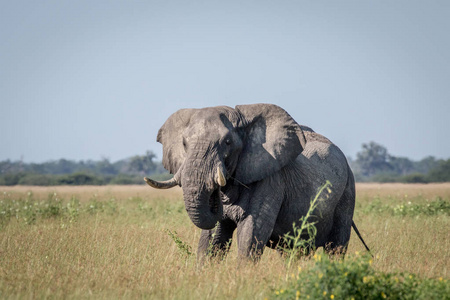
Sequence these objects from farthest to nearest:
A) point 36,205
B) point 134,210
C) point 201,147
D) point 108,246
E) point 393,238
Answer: point 134,210 → point 36,205 → point 393,238 → point 108,246 → point 201,147

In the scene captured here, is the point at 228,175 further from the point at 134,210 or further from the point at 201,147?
the point at 134,210

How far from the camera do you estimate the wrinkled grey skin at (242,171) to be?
5766mm

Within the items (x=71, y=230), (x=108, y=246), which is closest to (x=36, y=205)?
(x=71, y=230)

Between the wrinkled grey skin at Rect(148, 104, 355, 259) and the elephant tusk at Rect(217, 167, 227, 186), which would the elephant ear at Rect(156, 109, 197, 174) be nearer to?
the wrinkled grey skin at Rect(148, 104, 355, 259)

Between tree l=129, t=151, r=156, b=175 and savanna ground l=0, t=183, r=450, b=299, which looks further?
tree l=129, t=151, r=156, b=175

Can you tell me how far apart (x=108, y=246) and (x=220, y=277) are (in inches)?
128

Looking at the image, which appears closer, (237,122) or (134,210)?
(237,122)

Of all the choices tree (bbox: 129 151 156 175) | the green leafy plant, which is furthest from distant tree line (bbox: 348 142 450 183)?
the green leafy plant

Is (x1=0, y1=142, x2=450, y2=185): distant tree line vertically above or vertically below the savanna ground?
above

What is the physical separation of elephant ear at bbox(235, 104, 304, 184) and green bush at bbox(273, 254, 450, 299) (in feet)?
5.30

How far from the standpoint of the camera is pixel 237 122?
6.25 m

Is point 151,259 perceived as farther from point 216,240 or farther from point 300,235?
point 300,235

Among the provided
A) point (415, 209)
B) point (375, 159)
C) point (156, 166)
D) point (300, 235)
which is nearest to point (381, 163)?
point (375, 159)

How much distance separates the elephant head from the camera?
5719 mm
